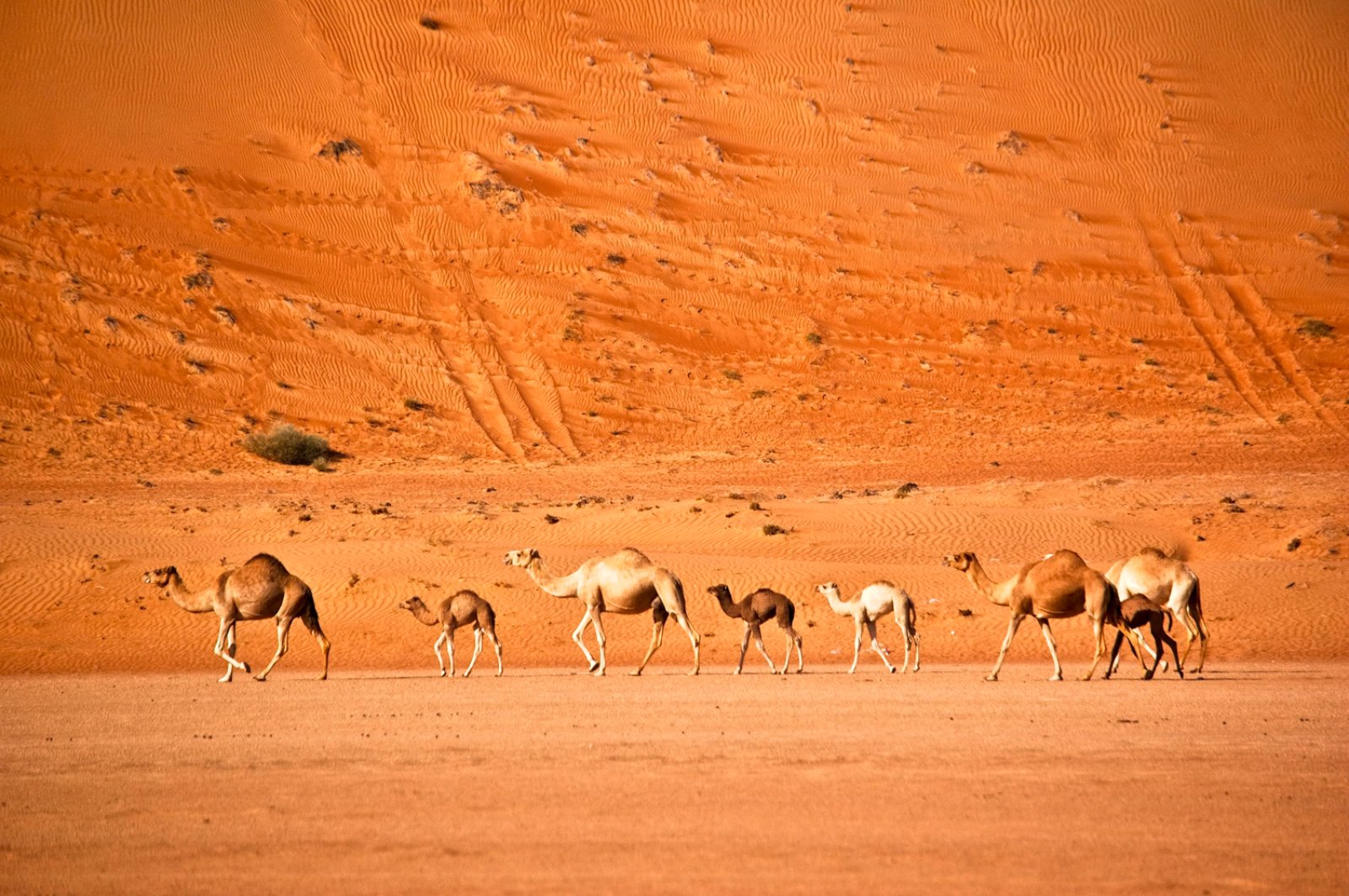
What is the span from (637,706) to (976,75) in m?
57.7

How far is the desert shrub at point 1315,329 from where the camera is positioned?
157 ft

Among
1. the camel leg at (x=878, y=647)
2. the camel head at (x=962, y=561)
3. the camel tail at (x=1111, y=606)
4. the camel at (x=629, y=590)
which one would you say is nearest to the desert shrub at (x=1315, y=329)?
the camel head at (x=962, y=561)

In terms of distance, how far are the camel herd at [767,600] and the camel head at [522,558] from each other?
0.9 inches

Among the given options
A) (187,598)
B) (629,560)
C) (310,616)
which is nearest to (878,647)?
(629,560)

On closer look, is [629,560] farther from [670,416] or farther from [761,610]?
[670,416]

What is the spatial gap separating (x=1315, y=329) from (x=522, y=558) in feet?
126

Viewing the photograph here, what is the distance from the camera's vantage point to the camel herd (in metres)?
16.5

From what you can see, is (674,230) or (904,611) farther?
(674,230)

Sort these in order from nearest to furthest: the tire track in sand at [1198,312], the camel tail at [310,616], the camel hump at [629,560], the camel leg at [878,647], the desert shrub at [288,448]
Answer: the camel tail at [310,616]
the camel hump at [629,560]
the camel leg at [878,647]
the desert shrub at [288,448]
the tire track in sand at [1198,312]

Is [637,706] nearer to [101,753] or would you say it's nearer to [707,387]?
[101,753]

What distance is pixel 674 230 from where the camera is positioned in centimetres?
5378

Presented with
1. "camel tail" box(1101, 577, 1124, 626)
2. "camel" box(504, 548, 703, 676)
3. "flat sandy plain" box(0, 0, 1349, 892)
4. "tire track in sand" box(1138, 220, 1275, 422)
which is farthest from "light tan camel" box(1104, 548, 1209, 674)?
"tire track in sand" box(1138, 220, 1275, 422)

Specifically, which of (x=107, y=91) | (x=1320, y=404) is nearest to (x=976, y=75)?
(x=1320, y=404)

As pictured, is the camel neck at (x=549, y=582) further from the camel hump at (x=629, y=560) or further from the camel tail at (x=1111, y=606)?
the camel tail at (x=1111, y=606)
